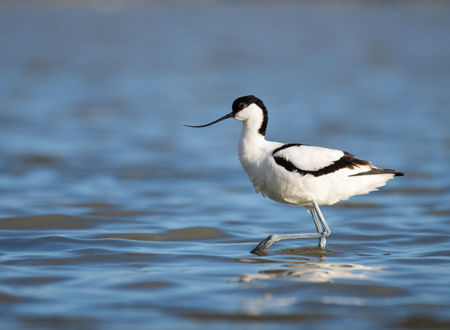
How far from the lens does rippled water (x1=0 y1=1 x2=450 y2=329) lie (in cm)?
545

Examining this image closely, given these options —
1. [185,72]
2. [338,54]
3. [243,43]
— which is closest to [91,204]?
[185,72]

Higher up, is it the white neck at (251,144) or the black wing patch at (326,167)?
the white neck at (251,144)

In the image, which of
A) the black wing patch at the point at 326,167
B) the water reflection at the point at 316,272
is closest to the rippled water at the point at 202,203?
the water reflection at the point at 316,272

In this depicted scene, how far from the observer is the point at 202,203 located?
32.9ft

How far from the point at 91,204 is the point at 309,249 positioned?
130 inches

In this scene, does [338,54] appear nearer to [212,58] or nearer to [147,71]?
[212,58]

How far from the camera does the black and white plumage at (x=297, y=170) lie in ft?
22.4

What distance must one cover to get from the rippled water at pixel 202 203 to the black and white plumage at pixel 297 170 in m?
0.54

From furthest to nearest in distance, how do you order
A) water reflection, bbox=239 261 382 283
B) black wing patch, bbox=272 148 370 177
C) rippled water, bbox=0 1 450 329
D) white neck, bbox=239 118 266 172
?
white neck, bbox=239 118 266 172 → black wing patch, bbox=272 148 370 177 → water reflection, bbox=239 261 382 283 → rippled water, bbox=0 1 450 329

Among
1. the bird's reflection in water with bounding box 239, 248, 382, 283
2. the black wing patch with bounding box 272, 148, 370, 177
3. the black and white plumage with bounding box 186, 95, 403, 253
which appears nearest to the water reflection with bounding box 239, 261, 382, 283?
the bird's reflection in water with bounding box 239, 248, 382, 283

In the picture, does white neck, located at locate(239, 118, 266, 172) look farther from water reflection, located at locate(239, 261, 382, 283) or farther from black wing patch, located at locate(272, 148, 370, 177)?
water reflection, located at locate(239, 261, 382, 283)

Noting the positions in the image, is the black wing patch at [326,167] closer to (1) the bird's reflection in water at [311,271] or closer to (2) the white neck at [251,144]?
(2) the white neck at [251,144]

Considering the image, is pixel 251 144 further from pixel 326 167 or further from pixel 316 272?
pixel 316 272

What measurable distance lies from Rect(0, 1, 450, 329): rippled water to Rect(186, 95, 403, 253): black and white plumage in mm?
538
